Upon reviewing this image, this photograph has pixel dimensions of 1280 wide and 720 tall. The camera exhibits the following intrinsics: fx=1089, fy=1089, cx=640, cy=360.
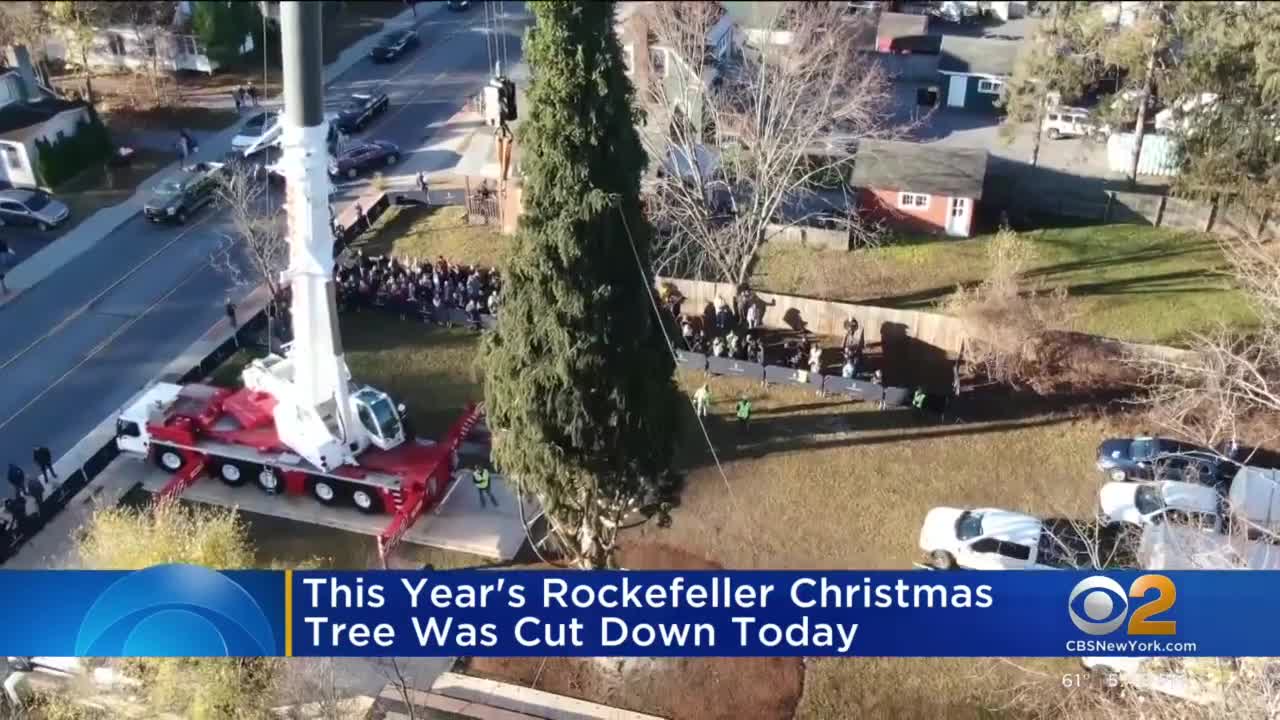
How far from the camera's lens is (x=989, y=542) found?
67.6ft

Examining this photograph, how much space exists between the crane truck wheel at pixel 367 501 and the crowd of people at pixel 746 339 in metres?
8.26

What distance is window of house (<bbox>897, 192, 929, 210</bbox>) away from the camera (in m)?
33.3

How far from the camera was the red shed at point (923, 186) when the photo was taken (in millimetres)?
32938

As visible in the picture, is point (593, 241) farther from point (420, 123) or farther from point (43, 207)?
point (420, 123)

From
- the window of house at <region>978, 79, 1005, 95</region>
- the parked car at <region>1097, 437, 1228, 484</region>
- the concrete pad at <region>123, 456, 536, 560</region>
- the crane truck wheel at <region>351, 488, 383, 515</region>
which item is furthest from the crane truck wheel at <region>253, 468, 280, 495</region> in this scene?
the window of house at <region>978, 79, 1005, 95</region>

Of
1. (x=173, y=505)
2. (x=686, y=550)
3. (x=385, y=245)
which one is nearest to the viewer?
(x=173, y=505)

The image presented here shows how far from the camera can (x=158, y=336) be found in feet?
92.2

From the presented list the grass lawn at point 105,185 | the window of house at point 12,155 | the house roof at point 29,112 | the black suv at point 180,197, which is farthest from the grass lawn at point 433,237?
the window of house at point 12,155

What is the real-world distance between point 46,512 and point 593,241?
13.6 meters

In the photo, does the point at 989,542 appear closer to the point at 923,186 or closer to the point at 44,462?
the point at 923,186

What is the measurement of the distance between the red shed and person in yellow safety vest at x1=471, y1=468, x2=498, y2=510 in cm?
1679

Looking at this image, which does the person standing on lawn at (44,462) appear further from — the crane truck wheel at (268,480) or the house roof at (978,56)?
the house roof at (978,56)

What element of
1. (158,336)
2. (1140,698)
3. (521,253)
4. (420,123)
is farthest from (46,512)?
(420,123)

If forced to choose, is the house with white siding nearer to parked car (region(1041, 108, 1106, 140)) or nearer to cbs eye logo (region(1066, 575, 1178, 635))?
parked car (region(1041, 108, 1106, 140))
